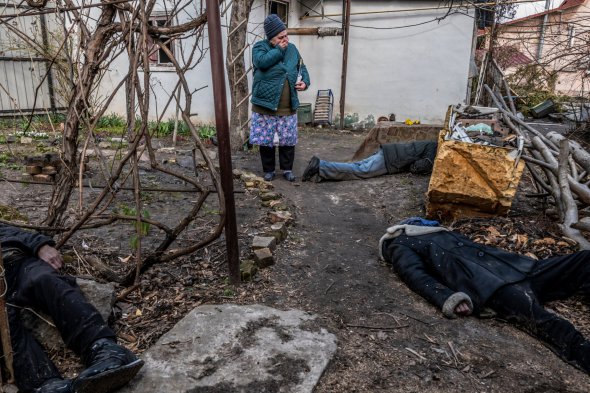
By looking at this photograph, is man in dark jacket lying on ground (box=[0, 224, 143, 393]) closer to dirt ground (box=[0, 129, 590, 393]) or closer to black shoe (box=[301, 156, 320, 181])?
dirt ground (box=[0, 129, 590, 393])

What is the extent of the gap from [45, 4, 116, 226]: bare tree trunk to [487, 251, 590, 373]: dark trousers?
274 cm

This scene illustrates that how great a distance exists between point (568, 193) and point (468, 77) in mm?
6478

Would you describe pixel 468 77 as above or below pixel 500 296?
above

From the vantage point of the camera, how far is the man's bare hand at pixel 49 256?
2406 mm

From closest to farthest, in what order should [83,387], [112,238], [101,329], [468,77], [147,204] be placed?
[83,387] < [101,329] < [112,238] < [147,204] < [468,77]

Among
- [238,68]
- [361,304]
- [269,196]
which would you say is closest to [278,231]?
[269,196]

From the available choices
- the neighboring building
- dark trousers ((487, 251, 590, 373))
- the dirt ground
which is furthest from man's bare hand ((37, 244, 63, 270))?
the neighboring building

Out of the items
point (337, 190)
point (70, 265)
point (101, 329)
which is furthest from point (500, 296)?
point (337, 190)

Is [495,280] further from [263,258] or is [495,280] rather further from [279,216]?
[279,216]

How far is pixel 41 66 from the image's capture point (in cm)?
998

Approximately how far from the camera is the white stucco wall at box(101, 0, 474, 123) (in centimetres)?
959

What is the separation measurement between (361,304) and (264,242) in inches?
38.5

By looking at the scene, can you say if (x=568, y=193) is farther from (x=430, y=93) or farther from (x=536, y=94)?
(x=536, y=94)

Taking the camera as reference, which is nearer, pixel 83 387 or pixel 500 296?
pixel 83 387
